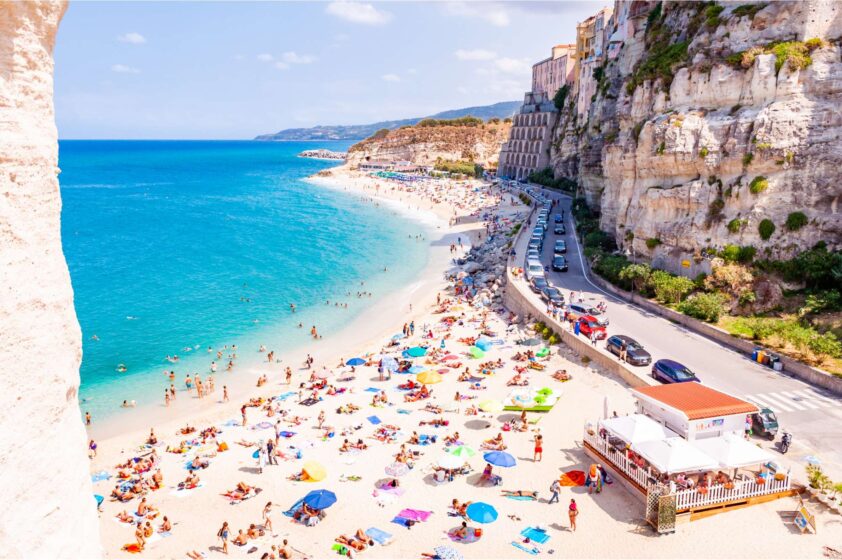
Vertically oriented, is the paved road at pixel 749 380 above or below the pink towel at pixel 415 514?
above

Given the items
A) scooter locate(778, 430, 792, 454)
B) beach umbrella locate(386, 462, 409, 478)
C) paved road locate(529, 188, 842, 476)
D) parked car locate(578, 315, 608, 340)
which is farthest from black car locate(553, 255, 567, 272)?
beach umbrella locate(386, 462, 409, 478)

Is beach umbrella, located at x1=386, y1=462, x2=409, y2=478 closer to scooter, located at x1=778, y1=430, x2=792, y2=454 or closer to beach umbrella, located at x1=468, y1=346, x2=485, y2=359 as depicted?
beach umbrella, located at x1=468, y1=346, x2=485, y2=359

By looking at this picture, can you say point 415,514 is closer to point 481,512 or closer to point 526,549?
point 481,512

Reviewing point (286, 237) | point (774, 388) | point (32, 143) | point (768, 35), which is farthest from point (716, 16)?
point (286, 237)

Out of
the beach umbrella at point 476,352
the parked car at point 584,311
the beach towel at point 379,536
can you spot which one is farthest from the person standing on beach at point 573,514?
the parked car at point 584,311

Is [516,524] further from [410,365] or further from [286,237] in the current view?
[286,237]

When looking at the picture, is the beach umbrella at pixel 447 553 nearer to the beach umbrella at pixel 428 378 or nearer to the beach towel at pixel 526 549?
Result: the beach towel at pixel 526 549

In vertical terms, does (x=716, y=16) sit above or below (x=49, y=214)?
above
